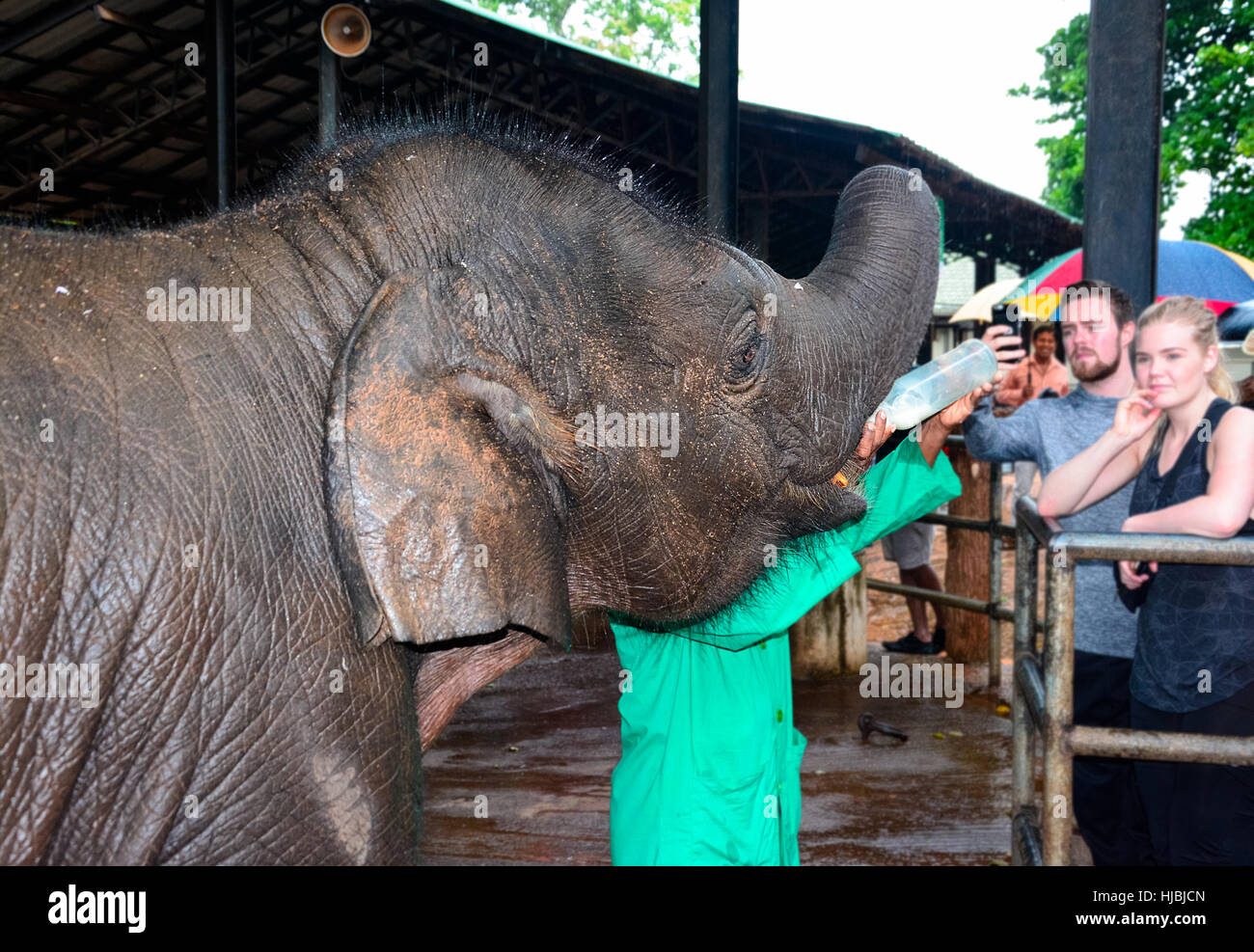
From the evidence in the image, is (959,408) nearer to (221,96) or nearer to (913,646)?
(913,646)

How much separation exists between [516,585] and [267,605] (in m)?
0.34

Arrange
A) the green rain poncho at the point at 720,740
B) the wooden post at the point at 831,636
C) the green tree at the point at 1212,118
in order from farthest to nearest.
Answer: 1. the green tree at the point at 1212,118
2. the wooden post at the point at 831,636
3. the green rain poncho at the point at 720,740

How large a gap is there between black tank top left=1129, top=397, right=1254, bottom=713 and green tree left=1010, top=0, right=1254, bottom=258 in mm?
13484

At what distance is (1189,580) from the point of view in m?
3.04

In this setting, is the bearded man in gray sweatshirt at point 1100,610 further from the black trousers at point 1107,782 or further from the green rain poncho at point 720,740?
the green rain poncho at point 720,740

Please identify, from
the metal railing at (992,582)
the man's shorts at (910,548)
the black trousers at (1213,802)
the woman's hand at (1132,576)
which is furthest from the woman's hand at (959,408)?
the man's shorts at (910,548)

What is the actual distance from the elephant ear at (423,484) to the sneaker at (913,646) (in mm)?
6073

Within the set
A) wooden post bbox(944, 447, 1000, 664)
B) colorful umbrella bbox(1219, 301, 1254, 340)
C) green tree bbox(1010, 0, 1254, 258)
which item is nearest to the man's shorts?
wooden post bbox(944, 447, 1000, 664)

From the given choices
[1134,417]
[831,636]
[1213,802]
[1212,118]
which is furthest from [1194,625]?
[1212,118]

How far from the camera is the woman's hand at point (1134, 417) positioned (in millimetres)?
3125

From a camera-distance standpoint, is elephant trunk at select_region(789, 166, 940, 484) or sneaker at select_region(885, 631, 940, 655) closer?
elephant trunk at select_region(789, 166, 940, 484)

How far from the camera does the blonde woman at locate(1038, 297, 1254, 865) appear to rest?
2846 millimetres

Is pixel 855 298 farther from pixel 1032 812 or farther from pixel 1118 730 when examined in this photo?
pixel 1032 812

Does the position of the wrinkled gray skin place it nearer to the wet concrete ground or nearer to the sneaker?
the wet concrete ground
